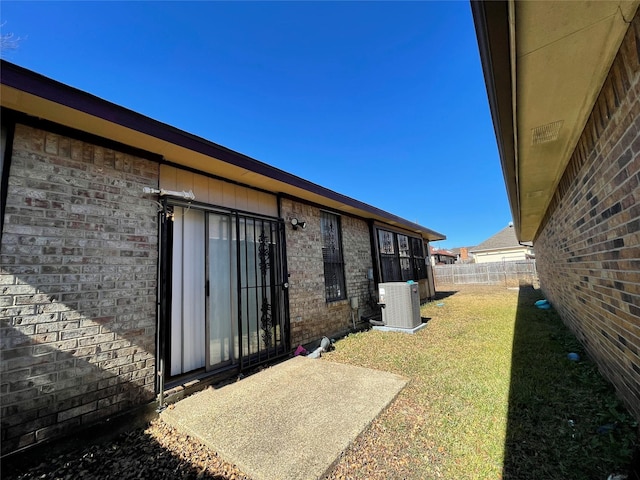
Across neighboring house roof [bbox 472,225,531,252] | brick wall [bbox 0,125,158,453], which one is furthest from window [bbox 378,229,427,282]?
neighboring house roof [bbox 472,225,531,252]

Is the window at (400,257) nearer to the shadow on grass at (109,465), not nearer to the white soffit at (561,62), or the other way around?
the white soffit at (561,62)

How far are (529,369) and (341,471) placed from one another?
316 centimetres

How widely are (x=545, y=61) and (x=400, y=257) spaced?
27.5 feet

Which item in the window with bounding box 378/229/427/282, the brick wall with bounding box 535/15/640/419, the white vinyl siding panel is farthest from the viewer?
the window with bounding box 378/229/427/282

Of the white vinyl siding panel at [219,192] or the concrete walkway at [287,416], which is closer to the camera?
the concrete walkway at [287,416]

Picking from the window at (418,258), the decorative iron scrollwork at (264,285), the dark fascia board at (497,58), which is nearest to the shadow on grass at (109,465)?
the decorative iron scrollwork at (264,285)

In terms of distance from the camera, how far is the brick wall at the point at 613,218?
1540 mm

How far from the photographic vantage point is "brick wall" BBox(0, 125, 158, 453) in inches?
82.7

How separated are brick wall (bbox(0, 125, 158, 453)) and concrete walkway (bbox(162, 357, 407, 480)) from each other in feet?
2.61

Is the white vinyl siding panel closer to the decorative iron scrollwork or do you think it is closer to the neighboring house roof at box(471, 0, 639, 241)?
the decorative iron scrollwork

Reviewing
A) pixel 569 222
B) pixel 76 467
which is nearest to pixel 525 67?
pixel 569 222

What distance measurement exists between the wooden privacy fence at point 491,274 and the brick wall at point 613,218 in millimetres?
15942

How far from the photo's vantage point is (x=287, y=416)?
2527mm

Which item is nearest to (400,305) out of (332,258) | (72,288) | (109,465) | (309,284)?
(332,258)
